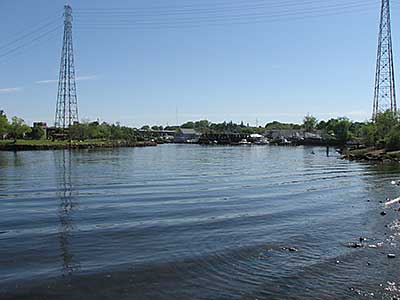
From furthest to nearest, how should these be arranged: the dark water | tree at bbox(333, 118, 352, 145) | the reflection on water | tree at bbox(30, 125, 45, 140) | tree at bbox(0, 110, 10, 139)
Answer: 1. tree at bbox(333, 118, 352, 145)
2. tree at bbox(30, 125, 45, 140)
3. tree at bbox(0, 110, 10, 139)
4. the reflection on water
5. the dark water

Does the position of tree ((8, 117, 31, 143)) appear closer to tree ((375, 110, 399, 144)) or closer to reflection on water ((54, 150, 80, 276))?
tree ((375, 110, 399, 144))

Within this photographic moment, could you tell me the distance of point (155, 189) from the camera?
33344mm

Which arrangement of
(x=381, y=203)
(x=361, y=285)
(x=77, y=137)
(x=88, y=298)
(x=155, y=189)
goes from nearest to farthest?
(x=88, y=298), (x=361, y=285), (x=381, y=203), (x=155, y=189), (x=77, y=137)

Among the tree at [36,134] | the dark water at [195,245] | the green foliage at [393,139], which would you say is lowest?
the dark water at [195,245]

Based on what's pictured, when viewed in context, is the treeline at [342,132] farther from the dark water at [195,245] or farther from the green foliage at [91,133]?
the dark water at [195,245]

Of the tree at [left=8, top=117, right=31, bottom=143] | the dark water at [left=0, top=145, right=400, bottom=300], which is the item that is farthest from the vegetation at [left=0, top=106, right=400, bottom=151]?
the dark water at [left=0, top=145, right=400, bottom=300]

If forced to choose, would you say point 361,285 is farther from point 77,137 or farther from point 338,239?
point 77,137

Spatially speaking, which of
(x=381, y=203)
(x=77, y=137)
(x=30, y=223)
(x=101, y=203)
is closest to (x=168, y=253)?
(x=30, y=223)

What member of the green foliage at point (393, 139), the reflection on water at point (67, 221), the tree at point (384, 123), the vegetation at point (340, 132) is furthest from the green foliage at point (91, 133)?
the reflection on water at point (67, 221)

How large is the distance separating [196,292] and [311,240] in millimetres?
7027

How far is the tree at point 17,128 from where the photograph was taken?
160 metres

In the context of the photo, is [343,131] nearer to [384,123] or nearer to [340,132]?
[340,132]

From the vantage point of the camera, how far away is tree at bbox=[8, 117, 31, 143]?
159875 mm

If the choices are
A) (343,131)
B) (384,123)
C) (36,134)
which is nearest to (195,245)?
(384,123)
